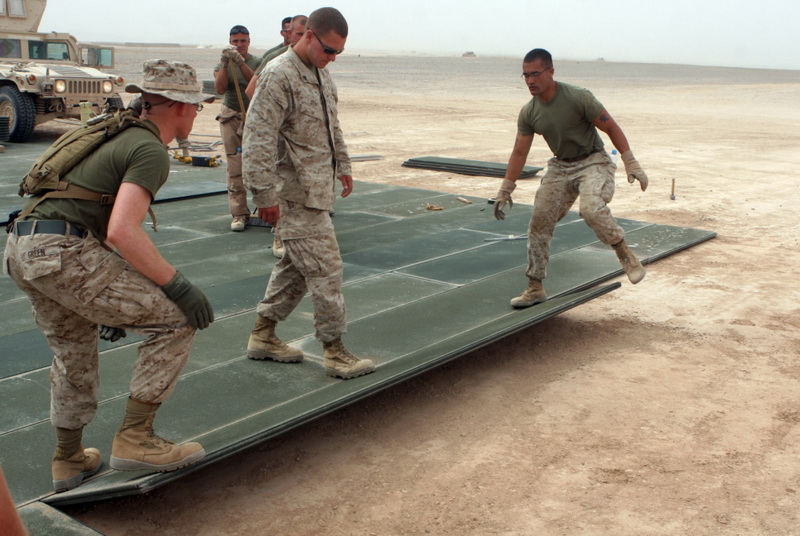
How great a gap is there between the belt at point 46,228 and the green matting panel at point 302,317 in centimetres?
88

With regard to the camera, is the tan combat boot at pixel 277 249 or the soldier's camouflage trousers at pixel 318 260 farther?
the tan combat boot at pixel 277 249

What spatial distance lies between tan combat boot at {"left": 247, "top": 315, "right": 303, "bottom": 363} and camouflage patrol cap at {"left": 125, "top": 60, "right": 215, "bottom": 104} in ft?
5.14

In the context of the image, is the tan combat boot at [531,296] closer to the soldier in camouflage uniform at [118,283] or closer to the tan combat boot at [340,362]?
the tan combat boot at [340,362]

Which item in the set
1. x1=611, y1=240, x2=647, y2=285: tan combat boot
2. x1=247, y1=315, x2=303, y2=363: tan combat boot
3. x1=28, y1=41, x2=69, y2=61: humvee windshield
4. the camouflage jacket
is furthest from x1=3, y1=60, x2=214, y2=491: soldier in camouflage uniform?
x1=28, y1=41, x2=69, y2=61: humvee windshield

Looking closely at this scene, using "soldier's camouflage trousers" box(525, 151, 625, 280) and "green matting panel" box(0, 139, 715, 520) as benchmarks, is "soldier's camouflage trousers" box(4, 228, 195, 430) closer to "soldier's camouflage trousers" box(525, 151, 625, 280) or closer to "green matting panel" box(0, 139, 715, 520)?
"green matting panel" box(0, 139, 715, 520)

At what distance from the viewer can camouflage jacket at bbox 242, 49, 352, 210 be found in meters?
3.91

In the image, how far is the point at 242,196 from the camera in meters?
7.50

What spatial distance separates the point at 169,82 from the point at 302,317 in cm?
244

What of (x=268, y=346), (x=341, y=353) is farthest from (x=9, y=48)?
(x=341, y=353)

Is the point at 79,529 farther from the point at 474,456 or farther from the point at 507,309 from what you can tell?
the point at 507,309

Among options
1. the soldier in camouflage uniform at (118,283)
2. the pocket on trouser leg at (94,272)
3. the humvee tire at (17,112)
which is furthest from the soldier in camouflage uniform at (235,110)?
the humvee tire at (17,112)

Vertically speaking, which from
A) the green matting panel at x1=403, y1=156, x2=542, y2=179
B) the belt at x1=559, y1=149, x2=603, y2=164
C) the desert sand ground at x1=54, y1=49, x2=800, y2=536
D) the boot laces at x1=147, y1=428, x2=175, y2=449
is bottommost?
the desert sand ground at x1=54, y1=49, x2=800, y2=536

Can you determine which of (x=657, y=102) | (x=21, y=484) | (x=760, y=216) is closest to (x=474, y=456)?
(x=21, y=484)

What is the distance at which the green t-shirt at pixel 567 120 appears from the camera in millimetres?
5172
